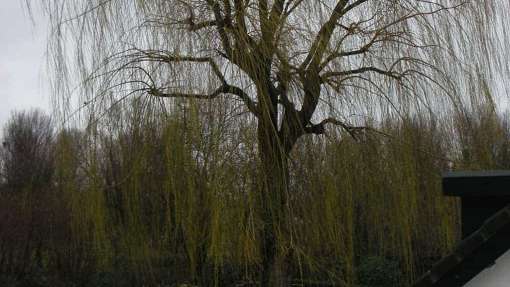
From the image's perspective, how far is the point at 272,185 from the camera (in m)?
3.74

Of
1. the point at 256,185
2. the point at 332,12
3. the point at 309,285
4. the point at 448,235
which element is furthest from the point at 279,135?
the point at 448,235

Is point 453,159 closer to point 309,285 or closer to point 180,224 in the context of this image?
point 309,285

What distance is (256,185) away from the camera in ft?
12.0

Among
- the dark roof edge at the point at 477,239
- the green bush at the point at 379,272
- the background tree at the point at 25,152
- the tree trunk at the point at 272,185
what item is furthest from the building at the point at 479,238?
the background tree at the point at 25,152

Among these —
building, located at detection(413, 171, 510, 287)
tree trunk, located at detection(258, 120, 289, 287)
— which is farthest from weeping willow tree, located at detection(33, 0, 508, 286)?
building, located at detection(413, 171, 510, 287)

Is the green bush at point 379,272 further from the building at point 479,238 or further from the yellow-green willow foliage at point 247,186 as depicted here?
the building at point 479,238

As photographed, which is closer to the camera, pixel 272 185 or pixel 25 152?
pixel 272 185

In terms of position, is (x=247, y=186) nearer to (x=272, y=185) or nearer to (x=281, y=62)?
(x=272, y=185)

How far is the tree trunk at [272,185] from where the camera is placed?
12.1 feet

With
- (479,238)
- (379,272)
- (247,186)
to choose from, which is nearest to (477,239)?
(479,238)

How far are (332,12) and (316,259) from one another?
5.27ft

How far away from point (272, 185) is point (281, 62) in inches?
29.5

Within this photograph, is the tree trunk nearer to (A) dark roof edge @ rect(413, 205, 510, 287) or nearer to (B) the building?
(B) the building

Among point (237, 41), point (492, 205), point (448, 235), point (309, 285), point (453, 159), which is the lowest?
point (309, 285)
